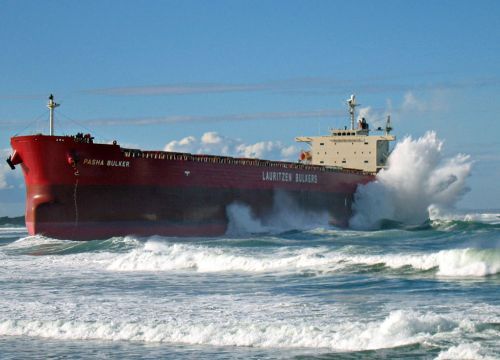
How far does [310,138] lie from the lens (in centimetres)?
Result: 4800

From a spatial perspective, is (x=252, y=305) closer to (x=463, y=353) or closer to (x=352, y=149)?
(x=463, y=353)

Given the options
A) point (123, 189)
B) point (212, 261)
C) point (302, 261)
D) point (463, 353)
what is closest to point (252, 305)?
point (463, 353)

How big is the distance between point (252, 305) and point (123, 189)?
53.5ft

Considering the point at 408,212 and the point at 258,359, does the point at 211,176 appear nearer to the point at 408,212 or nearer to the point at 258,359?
the point at 408,212

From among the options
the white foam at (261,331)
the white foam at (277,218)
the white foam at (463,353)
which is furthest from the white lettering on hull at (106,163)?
the white foam at (463,353)

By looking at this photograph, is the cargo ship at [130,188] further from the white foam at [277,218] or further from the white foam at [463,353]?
the white foam at [463,353]

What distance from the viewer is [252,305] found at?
12805 mm

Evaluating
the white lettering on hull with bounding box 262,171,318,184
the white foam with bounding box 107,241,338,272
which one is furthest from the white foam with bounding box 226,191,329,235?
the white foam with bounding box 107,241,338,272

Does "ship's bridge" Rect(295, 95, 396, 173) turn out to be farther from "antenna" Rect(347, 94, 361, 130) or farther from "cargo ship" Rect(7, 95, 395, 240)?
"cargo ship" Rect(7, 95, 395, 240)

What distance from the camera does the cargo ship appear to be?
88.9ft

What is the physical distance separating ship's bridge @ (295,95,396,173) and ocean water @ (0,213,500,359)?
25.6m

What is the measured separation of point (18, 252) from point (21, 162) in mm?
4560

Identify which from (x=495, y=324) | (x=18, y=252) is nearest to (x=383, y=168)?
(x=18, y=252)

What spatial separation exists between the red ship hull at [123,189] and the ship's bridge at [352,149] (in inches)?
546
